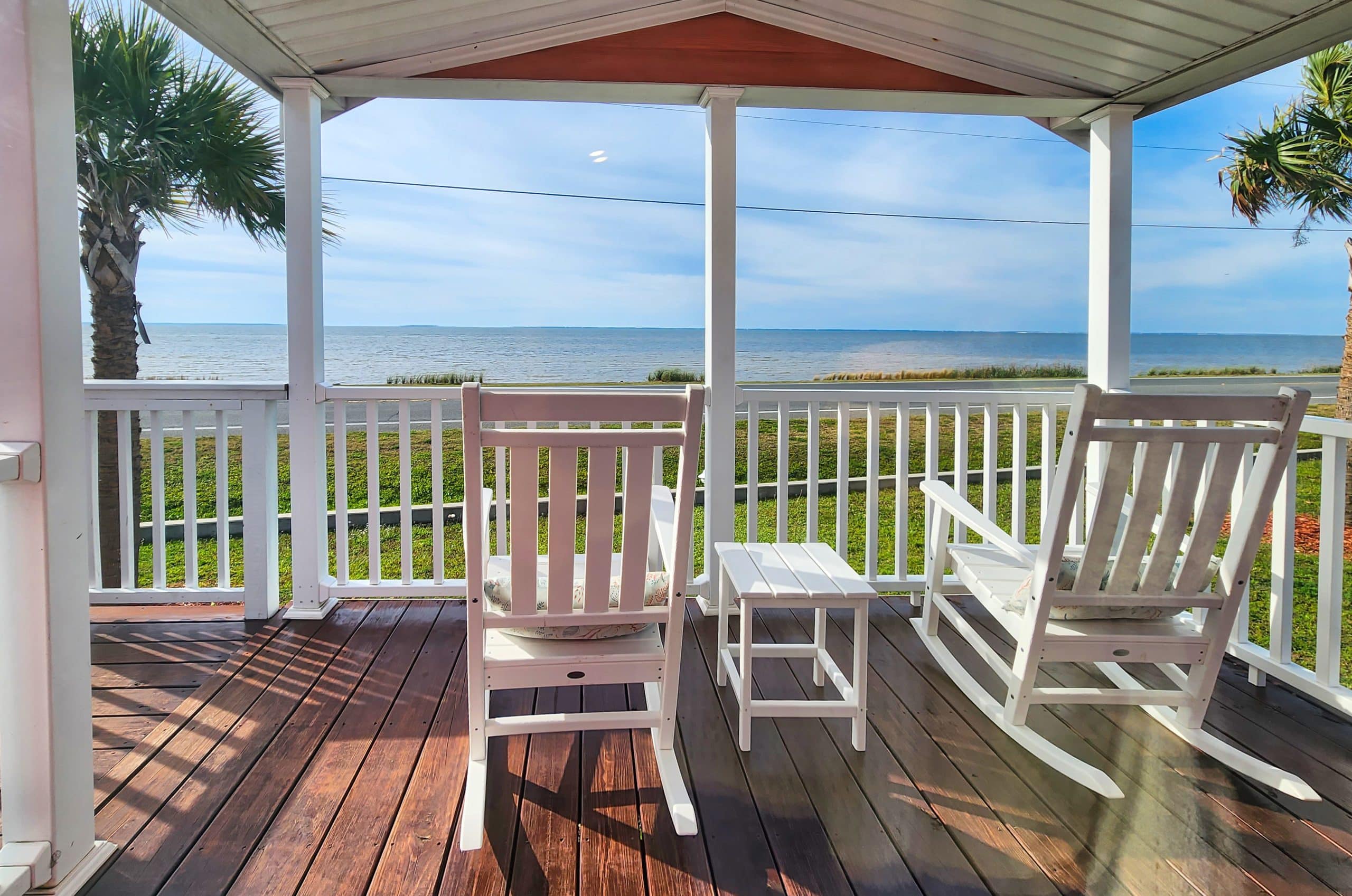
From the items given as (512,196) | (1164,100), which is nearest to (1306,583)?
(1164,100)

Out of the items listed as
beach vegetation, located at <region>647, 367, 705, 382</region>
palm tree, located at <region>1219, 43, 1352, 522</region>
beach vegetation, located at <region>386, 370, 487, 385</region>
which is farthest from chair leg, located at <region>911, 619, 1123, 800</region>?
beach vegetation, located at <region>647, 367, 705, 382</region>

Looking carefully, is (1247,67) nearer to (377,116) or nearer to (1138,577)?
(1138,577)

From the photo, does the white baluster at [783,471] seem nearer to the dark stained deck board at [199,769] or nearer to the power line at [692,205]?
the dark stained deck board at [199,769]

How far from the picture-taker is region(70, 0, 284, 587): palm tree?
4016mm

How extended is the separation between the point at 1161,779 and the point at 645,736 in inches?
53.4

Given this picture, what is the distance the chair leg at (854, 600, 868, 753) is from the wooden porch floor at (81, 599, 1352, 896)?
0.19 feet

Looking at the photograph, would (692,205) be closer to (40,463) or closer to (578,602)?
(578,602)

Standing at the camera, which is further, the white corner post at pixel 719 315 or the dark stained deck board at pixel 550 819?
the white corner post at pixel 719 315

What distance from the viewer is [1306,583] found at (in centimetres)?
636

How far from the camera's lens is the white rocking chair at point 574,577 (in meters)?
1.68

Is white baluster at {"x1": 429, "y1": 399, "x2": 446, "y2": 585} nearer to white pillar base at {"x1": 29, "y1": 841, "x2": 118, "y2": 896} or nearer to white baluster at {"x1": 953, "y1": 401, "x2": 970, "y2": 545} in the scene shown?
white pillar base at {"x1": 29, "y1": 841, "x2": 118, "y2": 896}

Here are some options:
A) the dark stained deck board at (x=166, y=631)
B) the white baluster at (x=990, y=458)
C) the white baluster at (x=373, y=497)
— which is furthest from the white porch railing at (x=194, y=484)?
the white baluster at (x=990, y=458)

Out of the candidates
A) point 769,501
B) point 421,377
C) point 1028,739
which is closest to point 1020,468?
point 1028,739

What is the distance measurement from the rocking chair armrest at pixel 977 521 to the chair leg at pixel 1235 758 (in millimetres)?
619
